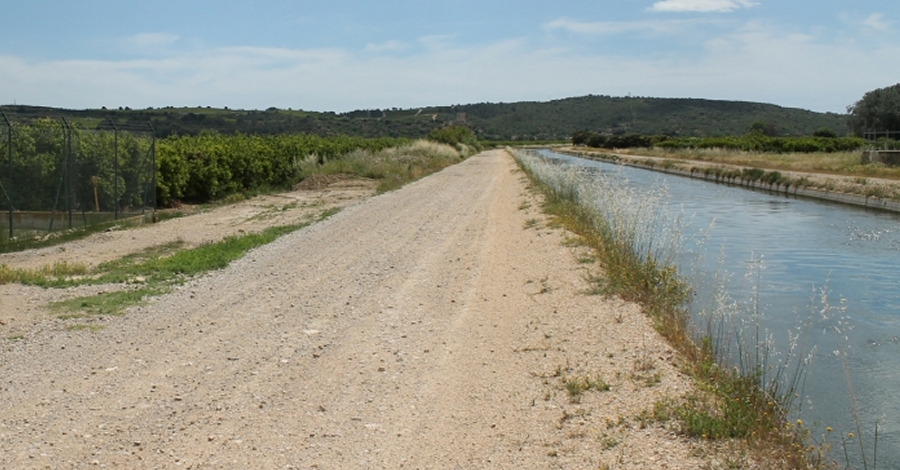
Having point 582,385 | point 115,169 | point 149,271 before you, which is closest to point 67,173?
point 115,169

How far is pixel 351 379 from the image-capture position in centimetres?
733

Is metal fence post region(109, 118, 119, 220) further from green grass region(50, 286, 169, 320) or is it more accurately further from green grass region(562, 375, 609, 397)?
green grass region(562, 375, 609, 397)

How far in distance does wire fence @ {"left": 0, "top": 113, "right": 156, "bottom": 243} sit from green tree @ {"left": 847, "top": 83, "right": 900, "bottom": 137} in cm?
6362

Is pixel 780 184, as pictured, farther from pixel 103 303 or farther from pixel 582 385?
pixel 582 385

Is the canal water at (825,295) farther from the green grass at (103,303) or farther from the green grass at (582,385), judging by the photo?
the green grass at (103,303)

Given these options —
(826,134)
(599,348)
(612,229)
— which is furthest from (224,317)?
(826,134)

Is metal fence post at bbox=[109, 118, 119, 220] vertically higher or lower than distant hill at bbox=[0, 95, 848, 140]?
lower

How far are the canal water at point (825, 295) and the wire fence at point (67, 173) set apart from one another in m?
12.8

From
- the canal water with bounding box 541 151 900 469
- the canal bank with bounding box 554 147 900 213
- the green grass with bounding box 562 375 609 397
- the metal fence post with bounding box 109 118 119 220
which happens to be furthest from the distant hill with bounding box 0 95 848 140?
the green grass with bounding box 562 375 609 397

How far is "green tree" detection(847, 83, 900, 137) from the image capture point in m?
68.4

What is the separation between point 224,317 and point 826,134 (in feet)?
284

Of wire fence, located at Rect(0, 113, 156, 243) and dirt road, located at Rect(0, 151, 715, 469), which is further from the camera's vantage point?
wire fence, located at Rect(0, 113, 156, 243)


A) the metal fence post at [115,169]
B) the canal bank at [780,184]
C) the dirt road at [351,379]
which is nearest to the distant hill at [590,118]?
the canal bank at [780,184]

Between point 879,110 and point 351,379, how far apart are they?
73385mm
